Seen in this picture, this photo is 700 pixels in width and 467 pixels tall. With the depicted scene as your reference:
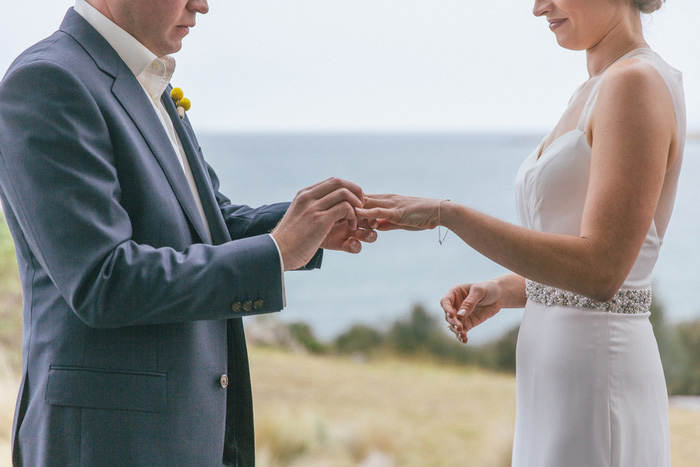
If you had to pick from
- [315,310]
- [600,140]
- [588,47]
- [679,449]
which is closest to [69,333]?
[600,140]

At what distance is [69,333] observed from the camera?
3.89 feet

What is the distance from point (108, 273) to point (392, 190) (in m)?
8.80

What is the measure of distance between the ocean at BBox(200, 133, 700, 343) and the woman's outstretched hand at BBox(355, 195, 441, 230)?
5.53m

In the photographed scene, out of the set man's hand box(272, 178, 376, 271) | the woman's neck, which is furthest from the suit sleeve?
the woman's neck

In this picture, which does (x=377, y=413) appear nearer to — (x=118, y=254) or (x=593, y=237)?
(x=593, y=237)

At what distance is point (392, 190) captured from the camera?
9797mm

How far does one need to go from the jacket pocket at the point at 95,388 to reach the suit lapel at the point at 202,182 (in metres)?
0.34

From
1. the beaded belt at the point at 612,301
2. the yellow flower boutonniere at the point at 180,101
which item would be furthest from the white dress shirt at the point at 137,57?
the beaded belt at the point at 612,301

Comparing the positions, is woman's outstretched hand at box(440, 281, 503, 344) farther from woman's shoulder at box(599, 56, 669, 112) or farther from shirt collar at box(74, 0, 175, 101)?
shirt collar at box(74, 0, 175, 101)

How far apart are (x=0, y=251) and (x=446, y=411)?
10.9ft

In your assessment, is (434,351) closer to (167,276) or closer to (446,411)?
(446,411)

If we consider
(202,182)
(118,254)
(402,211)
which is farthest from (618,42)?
(118,254)

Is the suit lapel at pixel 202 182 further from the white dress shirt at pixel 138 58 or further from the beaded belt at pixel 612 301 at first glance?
the beaded belt at pixel 612 301

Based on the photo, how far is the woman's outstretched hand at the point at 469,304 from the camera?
1668 millimetres
